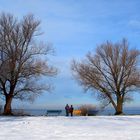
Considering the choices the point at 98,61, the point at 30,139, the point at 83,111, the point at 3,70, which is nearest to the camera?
the point at 30,139

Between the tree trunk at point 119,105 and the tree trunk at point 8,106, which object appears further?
the tree trunk at point 119,105

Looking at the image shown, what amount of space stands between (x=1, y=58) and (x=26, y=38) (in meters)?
3.49

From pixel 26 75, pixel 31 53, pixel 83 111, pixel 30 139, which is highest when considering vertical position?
pixel 31 53

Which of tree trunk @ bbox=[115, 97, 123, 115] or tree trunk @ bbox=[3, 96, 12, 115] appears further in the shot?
tree trunk @ bbox=[115, 97, 123, 115]

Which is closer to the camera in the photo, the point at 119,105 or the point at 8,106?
the point at 8,106

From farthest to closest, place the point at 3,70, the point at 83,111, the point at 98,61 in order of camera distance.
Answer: the point at 98,61 → the point at 83,111 → the point at 3,70

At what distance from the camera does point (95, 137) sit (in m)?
17.2

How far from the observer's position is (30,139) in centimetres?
1647

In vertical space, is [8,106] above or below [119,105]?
below

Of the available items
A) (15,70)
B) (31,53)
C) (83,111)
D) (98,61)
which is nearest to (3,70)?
(15,70)

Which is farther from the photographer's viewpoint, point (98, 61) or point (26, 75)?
point (98, 61)

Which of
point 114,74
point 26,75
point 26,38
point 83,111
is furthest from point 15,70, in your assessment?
point 114,74

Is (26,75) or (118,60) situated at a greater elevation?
(118,60)

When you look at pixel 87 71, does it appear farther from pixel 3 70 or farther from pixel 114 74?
pixel 3 70
